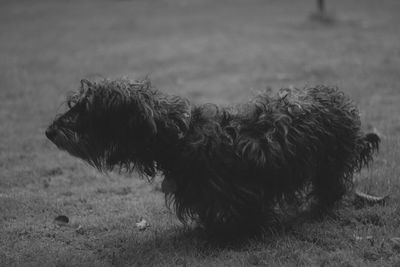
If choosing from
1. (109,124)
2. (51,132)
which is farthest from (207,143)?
(51,132)

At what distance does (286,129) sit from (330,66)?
827 cm

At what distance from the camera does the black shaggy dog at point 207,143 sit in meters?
4.67

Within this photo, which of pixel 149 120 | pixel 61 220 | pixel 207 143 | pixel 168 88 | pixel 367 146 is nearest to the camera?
pixel 149 120

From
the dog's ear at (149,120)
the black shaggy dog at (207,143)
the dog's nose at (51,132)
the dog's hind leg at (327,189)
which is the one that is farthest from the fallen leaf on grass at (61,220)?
the dog's hind leg at (327,189)

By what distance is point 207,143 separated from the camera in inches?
186

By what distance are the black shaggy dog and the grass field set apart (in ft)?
1.41

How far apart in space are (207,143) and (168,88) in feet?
23.7

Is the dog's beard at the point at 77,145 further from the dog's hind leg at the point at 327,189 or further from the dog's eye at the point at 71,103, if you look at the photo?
the dog's hind leg at the point at 327,189

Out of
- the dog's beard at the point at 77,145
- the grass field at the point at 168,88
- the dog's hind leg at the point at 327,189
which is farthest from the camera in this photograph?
the dog's hind leg at the point at 327,189

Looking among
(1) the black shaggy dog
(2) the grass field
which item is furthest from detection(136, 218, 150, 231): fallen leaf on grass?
(1) the black shaggy dog

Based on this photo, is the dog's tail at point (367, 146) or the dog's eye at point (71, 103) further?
the dog's tail at point (367, 146)

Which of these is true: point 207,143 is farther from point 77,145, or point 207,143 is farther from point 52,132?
point 52,132

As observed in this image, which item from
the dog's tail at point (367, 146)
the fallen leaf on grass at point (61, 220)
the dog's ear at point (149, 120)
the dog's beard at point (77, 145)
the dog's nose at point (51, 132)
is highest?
the dog's ear at point (149, 120)

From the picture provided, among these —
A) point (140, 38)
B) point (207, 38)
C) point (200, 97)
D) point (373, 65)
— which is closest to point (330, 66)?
point (373, 65)
